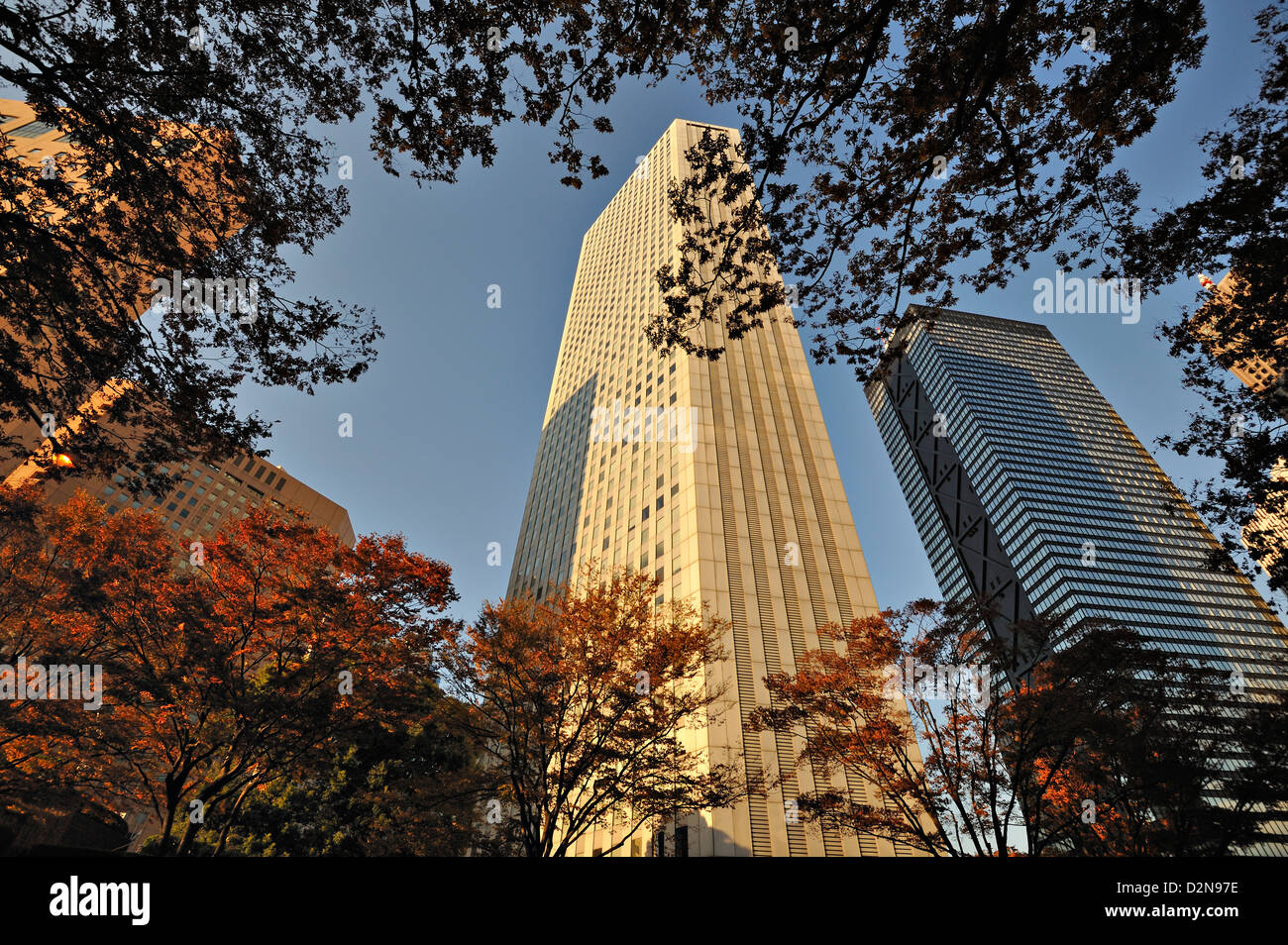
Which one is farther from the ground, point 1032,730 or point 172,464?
point 172,464

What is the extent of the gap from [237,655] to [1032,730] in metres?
24.7

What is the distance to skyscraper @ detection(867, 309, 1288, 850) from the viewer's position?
10456 cm

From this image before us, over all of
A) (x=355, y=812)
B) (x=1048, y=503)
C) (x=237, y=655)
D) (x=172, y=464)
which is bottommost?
(x=355, y=812)

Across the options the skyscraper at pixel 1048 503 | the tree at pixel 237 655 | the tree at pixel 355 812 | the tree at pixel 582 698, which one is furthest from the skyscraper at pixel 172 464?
the skyscraper at pixel 1048 503

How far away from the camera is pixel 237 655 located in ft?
54.9

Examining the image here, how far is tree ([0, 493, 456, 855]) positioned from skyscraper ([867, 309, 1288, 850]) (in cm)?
9504

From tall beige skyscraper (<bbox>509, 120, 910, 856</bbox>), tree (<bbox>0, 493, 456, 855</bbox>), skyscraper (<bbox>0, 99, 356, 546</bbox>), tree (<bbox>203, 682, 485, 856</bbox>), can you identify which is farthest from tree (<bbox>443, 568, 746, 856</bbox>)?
tall beige skyscraper (<bbox>509, 120, 910, 856</bbox>)

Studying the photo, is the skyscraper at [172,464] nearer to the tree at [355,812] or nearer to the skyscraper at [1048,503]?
the tree at [355,812]

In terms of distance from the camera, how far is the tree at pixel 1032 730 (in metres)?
17.7

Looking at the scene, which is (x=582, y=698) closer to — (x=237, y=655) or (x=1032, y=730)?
(x=237, y=655)

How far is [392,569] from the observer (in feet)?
60.1

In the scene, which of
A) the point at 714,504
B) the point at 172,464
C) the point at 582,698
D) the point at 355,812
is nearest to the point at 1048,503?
the point at 714,504

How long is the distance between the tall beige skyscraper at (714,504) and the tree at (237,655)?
1608cm
